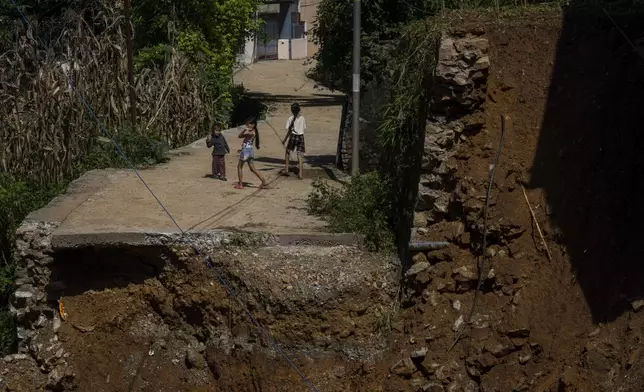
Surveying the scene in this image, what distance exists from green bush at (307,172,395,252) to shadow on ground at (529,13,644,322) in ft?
5.92

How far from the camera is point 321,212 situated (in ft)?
37.0

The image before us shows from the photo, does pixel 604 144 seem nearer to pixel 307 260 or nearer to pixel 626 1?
pixel 626 1

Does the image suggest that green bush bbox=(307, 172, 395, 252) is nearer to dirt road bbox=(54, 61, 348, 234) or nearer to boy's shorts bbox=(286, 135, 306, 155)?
dirt road bbox=(54, 61, 348, 234)

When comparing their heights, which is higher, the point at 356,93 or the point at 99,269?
the point at 356,93

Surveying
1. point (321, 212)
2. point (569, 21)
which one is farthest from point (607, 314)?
point (321, 212)

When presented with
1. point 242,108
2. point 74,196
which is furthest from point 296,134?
point 242,108

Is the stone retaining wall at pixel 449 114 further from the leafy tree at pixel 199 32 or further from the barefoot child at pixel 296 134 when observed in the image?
the leafy tree at pixel 199 32

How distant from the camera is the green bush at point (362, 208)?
1020cm

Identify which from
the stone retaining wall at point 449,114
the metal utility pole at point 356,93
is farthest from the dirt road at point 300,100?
the stone retaining wall at point 449,114

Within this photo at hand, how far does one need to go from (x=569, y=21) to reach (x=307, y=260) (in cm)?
337

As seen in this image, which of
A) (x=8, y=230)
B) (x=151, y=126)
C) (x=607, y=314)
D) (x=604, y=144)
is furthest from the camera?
(x=151, y=126)

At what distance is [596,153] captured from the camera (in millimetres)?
9008

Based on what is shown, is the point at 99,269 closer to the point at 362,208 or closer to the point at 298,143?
the point at 362,208

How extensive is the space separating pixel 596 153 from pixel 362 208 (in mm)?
2704
